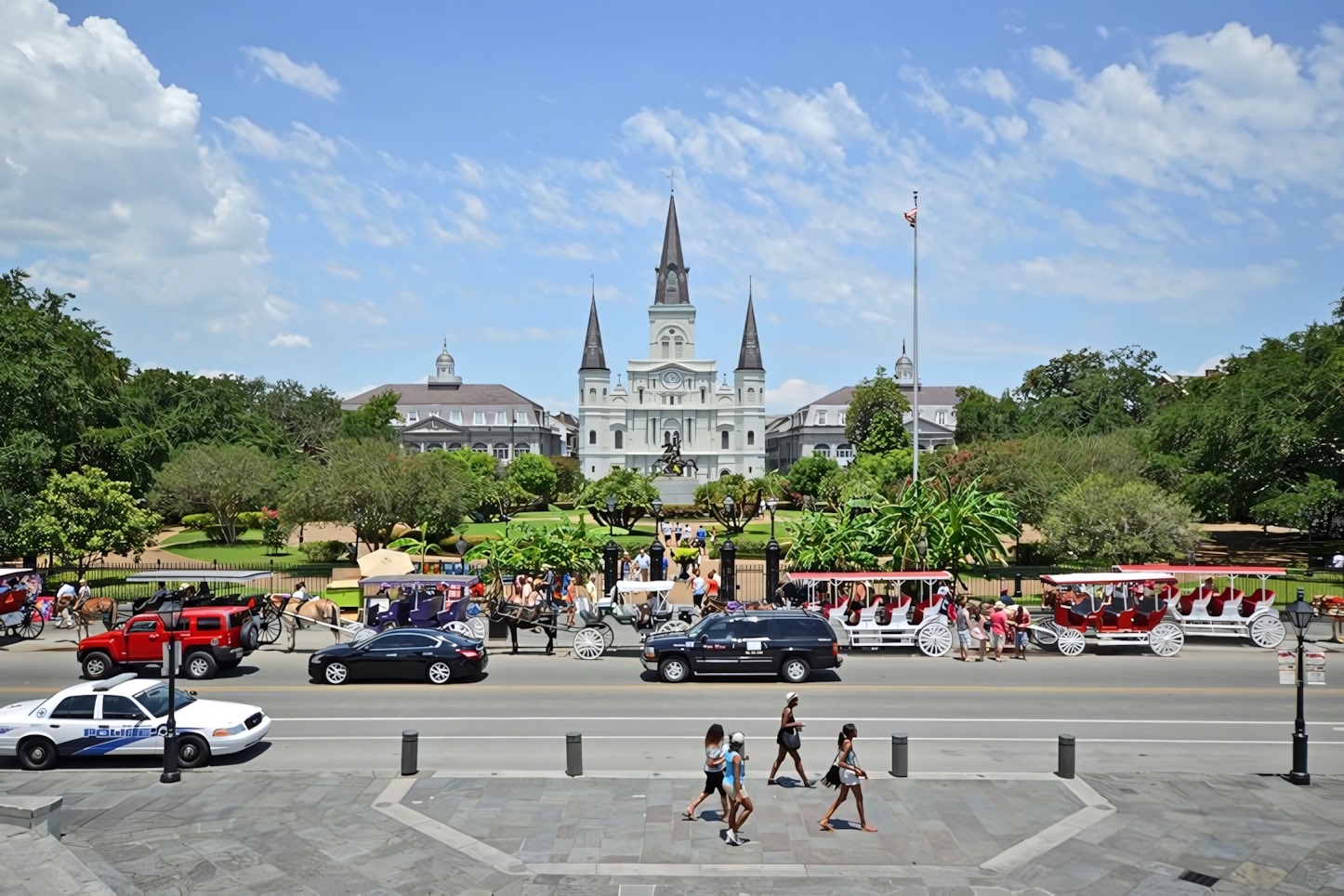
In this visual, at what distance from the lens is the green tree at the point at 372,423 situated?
278 feet

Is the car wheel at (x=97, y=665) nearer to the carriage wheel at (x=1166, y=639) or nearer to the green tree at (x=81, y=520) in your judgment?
the green tree at (x=81, y=520)

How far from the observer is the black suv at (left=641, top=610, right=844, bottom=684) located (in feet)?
67.8

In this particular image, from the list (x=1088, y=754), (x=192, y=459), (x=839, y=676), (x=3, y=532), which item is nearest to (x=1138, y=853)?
(x=1088, y=754)

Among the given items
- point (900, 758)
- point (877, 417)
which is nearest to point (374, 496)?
point (900, 758)

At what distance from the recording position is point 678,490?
306ft

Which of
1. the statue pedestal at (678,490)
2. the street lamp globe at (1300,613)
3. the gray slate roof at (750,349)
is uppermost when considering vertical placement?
the gray slate roof at (750,349)

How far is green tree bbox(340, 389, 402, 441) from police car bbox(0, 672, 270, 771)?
54.9 metres

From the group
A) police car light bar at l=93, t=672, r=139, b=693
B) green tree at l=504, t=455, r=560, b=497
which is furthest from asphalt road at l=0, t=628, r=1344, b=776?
green tree at l=504, t=455, r=560, b=497

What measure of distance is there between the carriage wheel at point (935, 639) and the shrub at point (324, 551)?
3198cm

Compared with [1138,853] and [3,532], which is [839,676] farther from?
[3,532]

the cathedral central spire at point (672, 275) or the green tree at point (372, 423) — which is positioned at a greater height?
the cathedral central spire at point (672, 275)

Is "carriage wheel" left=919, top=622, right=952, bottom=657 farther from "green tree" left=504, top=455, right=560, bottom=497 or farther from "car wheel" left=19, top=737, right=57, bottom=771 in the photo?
"green tree" left=504, top=455, right=560, bottom=497

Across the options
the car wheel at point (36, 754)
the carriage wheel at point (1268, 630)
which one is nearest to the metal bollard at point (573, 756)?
the car wheel at point (36, 754)

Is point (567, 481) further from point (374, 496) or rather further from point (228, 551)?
point (374, 496)
